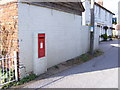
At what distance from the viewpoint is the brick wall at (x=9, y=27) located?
14.5 ft

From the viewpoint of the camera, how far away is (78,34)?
8.80 m

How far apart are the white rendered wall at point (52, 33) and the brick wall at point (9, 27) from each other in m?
0.18

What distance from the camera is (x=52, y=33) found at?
6105 mm

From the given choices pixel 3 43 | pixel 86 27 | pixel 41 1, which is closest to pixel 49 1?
pixel 41 1

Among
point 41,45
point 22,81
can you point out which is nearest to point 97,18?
point 41,45

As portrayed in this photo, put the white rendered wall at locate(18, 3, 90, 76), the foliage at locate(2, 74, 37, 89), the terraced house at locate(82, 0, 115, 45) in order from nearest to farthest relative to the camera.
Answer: the foliage at locate(2, 74, 37, 89), the white rendered wall at locate(18, 3, 90, 76), the terraced house at locate(82, 0, 115, 45)

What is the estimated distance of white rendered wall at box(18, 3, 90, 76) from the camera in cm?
462

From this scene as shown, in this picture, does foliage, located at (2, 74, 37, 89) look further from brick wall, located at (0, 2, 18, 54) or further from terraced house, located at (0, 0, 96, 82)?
brick wall, located at (0, 2, 18, 54)

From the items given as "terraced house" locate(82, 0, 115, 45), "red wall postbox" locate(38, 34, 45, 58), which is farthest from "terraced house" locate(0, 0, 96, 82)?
"terraced house" locate(82, 0, 115, 45)

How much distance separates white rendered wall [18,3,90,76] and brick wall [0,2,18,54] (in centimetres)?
18

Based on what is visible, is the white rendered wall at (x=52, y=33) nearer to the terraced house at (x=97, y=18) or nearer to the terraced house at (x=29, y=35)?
the terraced house at (x=29, y=35)

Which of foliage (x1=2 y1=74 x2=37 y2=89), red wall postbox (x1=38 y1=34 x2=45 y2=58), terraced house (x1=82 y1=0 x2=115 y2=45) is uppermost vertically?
terraced house (x1=82 y1=0 x2=115 y2=45)

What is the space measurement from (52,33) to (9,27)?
7.08 ft

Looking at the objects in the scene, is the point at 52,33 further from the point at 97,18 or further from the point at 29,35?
the point at 97,18
